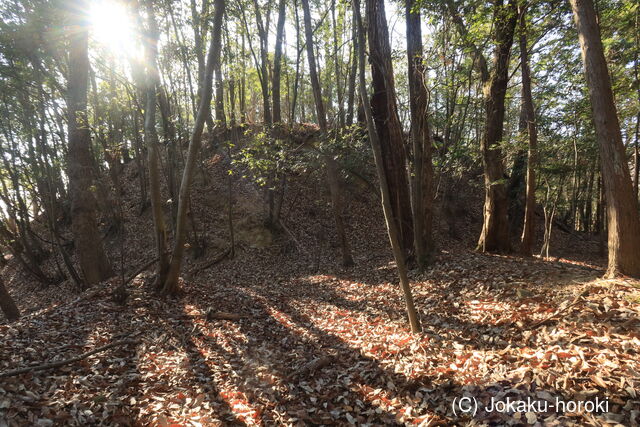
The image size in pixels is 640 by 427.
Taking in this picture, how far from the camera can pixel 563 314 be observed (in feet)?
14.1

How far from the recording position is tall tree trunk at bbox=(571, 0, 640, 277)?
473 cm

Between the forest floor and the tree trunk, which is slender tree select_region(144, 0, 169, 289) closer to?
the forest floor

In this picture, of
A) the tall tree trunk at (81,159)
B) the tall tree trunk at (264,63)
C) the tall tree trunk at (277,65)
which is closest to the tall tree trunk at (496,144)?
the tall tree trunk at (277,65)

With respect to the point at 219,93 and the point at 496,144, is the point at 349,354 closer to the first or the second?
the point at 496,144

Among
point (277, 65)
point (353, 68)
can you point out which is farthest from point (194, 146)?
point (353, 68)

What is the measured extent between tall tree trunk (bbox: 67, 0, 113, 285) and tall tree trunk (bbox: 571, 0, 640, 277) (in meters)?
10.7

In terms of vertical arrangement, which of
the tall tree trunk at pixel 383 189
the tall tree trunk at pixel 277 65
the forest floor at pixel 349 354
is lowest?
the forest floor at pixel 349 354

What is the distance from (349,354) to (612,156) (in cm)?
484

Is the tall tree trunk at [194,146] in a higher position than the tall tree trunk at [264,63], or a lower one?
lower

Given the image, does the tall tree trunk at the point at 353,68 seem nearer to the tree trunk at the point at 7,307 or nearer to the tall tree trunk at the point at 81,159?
the tall tree trunk at the point at 81,159

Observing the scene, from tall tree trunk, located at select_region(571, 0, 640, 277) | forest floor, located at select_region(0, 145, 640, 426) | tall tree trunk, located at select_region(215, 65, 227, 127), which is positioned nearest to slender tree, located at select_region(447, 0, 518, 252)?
forest floor, located at select_region(0, 145, 640, 426)

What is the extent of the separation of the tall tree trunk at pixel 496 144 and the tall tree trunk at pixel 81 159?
34.6 feet

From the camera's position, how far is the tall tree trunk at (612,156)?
4734 mm

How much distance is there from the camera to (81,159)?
8727 mm
